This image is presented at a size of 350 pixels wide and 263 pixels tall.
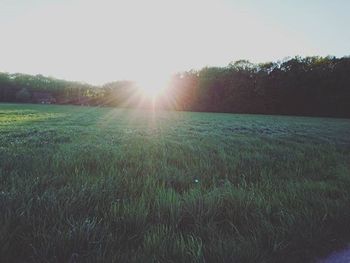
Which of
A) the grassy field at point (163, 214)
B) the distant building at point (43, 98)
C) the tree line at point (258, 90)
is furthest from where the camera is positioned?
the distant building at point (43, 98)

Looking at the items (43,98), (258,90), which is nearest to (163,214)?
(258,90)

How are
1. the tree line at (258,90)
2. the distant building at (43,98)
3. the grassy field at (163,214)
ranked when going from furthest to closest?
the distant building at (43,98) → the tree line at (258,90) → the grassy field at (163,214)

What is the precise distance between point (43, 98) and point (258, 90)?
56802 mm

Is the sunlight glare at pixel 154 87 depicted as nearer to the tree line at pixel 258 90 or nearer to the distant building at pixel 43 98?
the tree line at pixel 258 90

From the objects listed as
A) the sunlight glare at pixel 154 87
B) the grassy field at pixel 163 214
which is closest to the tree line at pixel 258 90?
the sunlight glare at pixel 154 87

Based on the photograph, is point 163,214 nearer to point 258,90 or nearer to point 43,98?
point 258,90

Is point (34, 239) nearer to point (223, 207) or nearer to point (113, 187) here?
point (113, 187)

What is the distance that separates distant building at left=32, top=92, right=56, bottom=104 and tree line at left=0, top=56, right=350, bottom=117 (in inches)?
629

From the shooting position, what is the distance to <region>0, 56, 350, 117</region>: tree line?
109ft

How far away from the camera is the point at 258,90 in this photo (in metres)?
38.1

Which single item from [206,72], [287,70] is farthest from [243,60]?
[287,70]

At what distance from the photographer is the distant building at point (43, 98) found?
213 ft

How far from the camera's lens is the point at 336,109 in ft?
106

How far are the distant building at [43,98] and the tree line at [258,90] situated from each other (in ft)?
52.4
